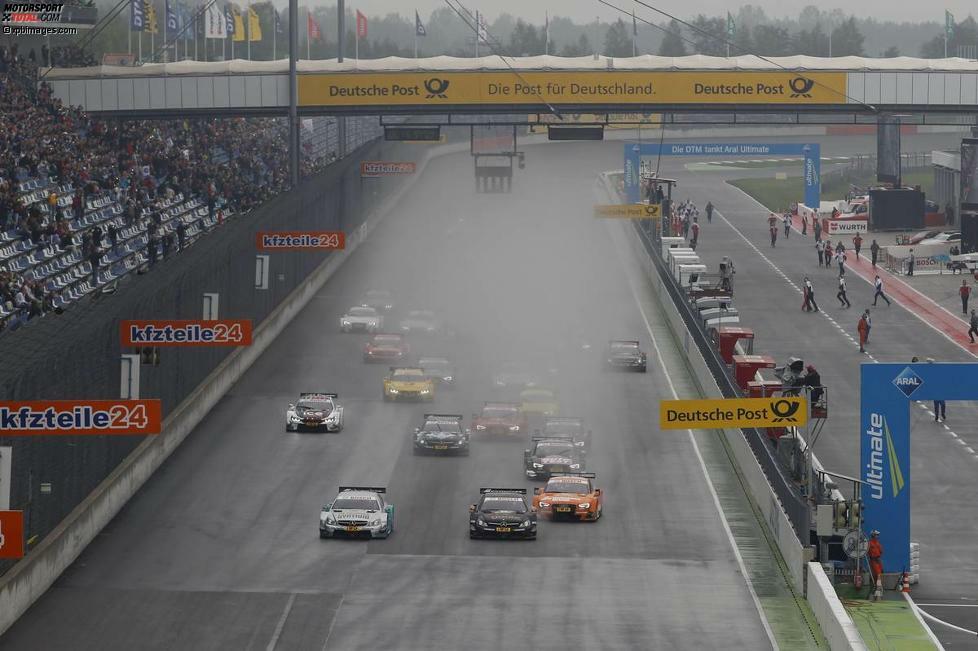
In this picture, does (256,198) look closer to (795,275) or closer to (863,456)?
(795,275)

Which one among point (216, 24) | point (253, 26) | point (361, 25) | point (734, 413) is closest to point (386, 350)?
point (734, 413)

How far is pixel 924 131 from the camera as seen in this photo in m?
196

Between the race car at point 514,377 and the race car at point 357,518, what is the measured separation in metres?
18.3

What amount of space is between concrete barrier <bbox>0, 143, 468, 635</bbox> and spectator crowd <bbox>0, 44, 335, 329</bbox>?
4.79 m

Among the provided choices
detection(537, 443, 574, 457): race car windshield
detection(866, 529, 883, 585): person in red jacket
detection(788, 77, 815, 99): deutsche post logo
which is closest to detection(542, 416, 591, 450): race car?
detection(537, 443, 574, 457): race car windshield

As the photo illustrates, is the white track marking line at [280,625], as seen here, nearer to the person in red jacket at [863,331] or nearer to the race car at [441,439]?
the race car at [441,439]

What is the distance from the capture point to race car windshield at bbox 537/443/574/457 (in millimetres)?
49719

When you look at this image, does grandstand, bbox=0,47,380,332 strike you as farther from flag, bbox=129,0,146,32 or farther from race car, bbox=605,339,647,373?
race car, bbox=605,339,647,373

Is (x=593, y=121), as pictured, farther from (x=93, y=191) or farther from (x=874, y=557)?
(x=874, y=557)

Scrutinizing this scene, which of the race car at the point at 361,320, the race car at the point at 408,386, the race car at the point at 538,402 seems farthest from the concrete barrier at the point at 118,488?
the race car at the point at 538,402

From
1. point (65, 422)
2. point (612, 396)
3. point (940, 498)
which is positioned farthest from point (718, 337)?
point (65, 422)

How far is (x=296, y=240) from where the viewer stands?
214ft

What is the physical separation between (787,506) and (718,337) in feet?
82.0

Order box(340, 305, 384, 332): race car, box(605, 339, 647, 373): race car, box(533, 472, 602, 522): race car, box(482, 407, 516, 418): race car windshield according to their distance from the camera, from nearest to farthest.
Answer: box(533, 472, 602, 522): race car < box(482, 407, 516, 418): race car windshield < box(605, 339, 647, 373): race car < box(340, 305, 384, 332): race car
